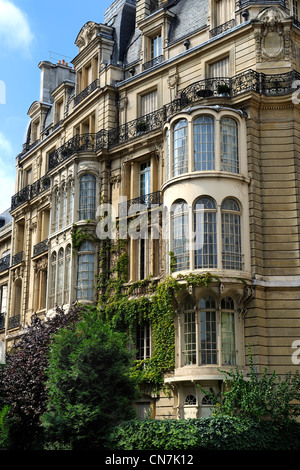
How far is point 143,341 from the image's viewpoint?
28234 mm

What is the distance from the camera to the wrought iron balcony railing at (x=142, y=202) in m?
29.0

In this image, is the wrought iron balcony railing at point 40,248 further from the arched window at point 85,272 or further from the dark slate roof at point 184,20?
the dark slate roof at point 184,20

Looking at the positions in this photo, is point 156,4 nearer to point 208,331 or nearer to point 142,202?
point 142,202

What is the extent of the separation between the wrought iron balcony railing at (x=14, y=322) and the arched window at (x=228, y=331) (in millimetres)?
18656

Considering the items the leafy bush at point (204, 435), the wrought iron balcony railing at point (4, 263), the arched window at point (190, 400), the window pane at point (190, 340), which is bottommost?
the leafy bush at point (204, 435)

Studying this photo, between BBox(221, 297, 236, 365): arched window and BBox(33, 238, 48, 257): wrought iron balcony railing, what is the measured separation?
1461 centimetres

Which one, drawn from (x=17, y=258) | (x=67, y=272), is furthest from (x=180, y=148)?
(x=17, y=258)

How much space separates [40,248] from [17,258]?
495cm

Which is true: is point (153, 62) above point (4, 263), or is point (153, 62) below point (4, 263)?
above

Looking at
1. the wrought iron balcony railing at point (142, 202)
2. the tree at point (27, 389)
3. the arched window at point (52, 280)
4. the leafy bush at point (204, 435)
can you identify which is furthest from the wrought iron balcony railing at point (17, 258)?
the leafy bush at point (204, 435)

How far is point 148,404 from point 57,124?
1948 cm
